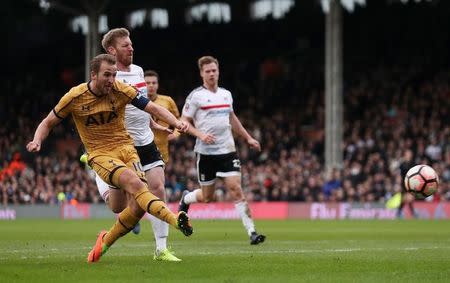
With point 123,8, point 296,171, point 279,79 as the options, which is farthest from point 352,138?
point 123,8

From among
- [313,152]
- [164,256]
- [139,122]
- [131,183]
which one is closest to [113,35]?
[139,122]

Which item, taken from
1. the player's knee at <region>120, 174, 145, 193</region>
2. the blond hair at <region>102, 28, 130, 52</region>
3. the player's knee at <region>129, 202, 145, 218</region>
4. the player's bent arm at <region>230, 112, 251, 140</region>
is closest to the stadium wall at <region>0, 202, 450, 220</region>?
the player's bent arm at <region>230, 112, 251, 140</region>

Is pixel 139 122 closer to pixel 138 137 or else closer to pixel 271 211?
pixel 138 137

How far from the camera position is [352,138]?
3753 centimetres

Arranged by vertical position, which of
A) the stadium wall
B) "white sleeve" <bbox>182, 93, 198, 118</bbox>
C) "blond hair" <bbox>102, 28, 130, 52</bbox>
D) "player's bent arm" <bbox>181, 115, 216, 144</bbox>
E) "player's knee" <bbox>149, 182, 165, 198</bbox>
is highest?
"blond hair" <bbox>102, 28, 130, 52</bbox>

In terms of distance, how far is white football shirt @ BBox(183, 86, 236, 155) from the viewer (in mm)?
16188

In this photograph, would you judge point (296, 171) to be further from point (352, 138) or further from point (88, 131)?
point (88, 131)

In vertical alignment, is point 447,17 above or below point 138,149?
above

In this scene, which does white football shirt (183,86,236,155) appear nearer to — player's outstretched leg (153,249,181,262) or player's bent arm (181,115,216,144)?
player's bent arm (181,115,216,144)

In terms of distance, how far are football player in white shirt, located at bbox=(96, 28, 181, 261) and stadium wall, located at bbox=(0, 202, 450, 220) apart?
18793 mm

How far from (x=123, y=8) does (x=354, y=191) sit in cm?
1789

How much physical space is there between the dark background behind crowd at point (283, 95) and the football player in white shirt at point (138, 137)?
19.6 metres

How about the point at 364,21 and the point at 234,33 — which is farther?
the point at 234,33

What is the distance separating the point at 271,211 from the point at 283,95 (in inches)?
444
